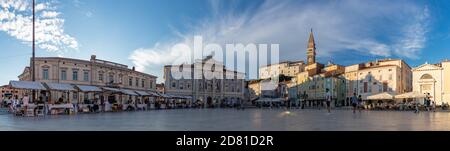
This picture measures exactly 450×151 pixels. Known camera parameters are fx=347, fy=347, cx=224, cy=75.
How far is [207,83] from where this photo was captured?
70.4 meters

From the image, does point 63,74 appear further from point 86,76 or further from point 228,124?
point 228,124

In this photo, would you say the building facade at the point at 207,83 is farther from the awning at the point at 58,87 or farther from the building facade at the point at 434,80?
the awning at the point at 58,87

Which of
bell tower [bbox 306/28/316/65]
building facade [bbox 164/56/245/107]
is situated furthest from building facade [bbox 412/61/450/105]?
bell tower [bbox 306/28/316/65]

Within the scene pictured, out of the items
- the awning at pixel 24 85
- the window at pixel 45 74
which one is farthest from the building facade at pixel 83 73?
the awning at pixel 24 85

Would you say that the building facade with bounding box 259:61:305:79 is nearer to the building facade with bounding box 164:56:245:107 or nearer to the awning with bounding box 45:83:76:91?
the building facade with bounding box 164:56:245:107

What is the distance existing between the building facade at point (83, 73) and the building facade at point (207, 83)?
1167cm

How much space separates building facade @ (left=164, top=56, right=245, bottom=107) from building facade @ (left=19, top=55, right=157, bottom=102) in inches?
459

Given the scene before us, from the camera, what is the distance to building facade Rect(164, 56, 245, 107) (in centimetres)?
6550

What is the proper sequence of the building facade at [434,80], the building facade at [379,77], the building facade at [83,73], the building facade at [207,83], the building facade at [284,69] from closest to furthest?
1. the building facade at [83,73]
2. the building facade at [434,80]
3. the building facade at [379,77]
4. the building facade at [207,83]
5. the building facade at [284,69]

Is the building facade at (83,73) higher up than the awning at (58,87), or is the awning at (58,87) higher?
the building facade at (83,73)

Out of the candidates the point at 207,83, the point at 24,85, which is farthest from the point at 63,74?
the point at 207,83

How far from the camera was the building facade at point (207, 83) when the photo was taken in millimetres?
65500

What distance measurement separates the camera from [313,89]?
7244 cm
